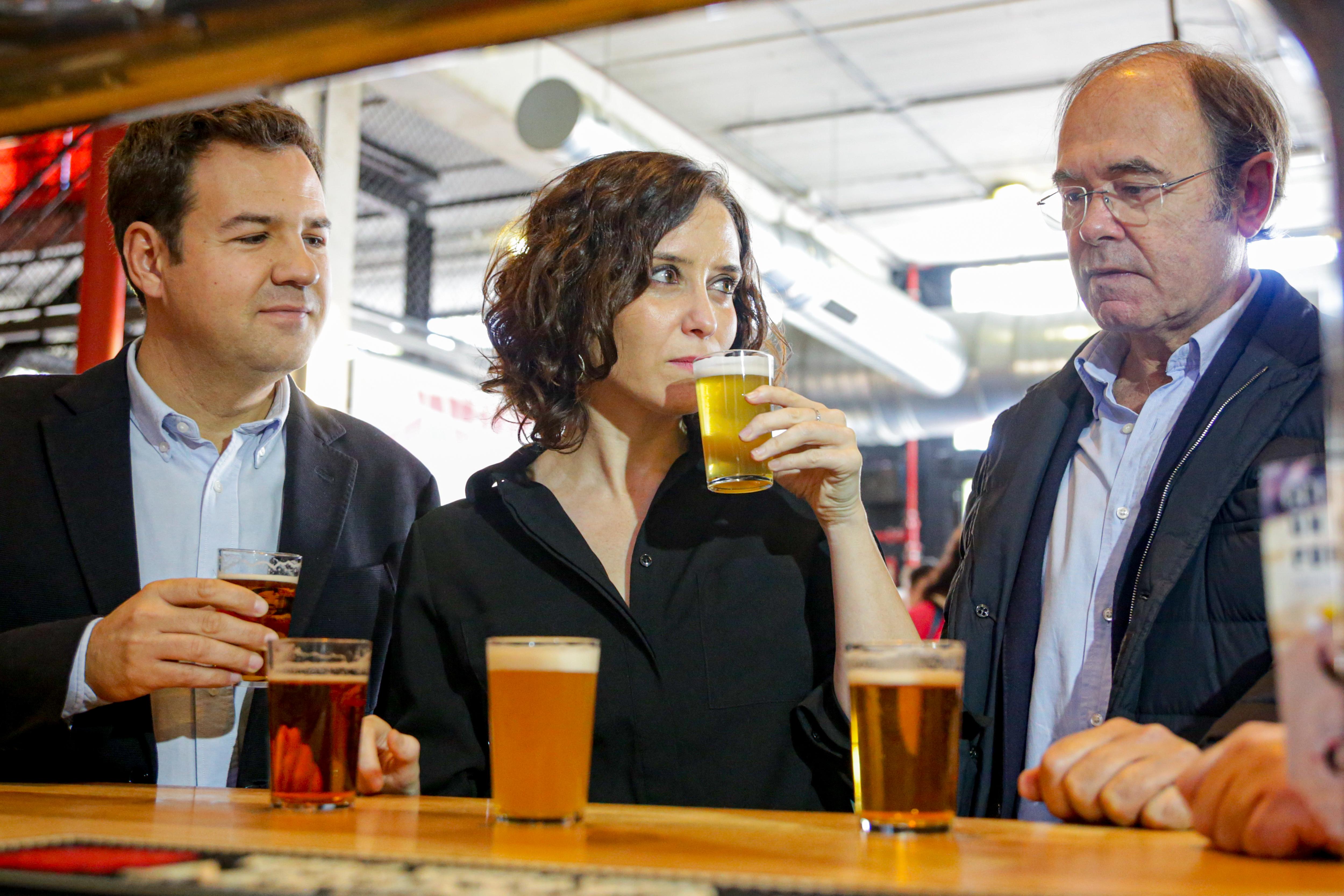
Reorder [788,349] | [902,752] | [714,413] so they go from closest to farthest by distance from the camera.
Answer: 1. [902,752]
2. [714,413]
3. [788,349]

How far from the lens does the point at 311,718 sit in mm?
1126

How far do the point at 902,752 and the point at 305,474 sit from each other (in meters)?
1.45

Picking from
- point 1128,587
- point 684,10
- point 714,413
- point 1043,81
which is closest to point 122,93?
point 684,10

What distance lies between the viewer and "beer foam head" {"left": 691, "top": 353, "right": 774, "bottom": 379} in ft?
5.05

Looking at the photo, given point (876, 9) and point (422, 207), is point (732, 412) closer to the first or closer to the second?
point (876, 9)

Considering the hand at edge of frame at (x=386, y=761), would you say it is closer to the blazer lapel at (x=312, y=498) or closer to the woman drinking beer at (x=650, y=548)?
the woman drinking beer at (x=650, y=548)

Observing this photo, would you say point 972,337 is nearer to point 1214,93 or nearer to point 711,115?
point 711,115

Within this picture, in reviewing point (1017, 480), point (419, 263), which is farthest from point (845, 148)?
point (1017, 480)

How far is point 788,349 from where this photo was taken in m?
2.33

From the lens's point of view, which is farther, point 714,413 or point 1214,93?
point 1214,93

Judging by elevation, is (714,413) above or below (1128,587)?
above

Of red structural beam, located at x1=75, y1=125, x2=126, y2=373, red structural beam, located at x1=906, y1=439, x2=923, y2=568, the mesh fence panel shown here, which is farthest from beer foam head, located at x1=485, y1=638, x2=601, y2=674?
red structural beam, located at x1=906, y1=439, x2=923, y2=568

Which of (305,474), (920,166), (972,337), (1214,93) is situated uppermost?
(920,166)

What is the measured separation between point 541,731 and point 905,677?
0.30 meters
